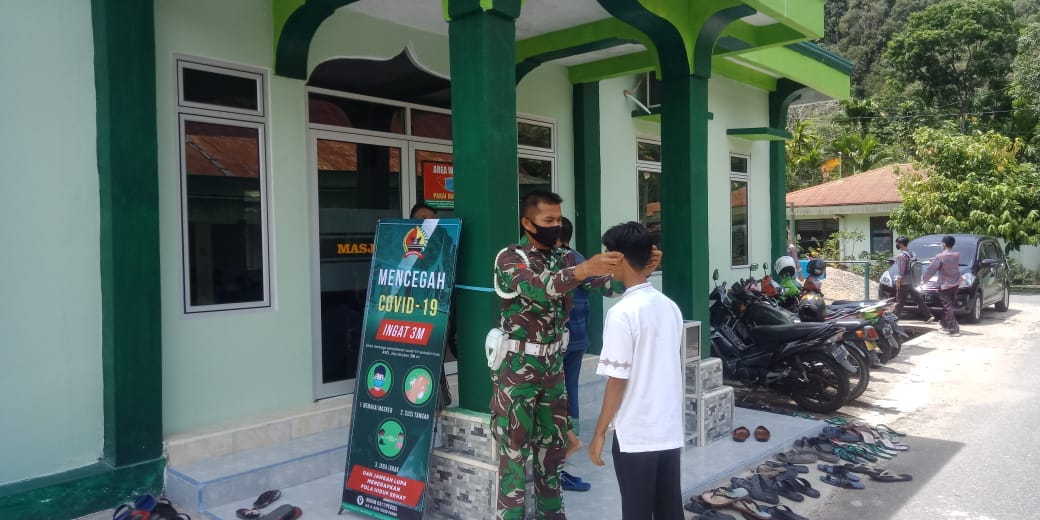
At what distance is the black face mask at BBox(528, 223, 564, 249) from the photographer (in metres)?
3.80

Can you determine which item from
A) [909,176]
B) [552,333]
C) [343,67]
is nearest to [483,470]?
[552,333]

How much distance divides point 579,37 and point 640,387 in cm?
441

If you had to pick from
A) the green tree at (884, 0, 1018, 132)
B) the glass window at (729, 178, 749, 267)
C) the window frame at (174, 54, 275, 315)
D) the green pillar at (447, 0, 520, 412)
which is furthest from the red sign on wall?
the green tree at (884, 0, 1018, 132)

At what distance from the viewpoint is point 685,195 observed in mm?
5945

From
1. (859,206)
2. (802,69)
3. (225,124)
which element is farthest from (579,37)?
(859,206)

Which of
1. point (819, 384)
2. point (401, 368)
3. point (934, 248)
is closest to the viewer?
point (401, 368)

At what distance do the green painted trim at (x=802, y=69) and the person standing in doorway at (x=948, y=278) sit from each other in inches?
137

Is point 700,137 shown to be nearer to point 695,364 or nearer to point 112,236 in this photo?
point 695,364

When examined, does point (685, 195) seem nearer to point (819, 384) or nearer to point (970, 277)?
point (819, 384)

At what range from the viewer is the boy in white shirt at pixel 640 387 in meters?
2.92

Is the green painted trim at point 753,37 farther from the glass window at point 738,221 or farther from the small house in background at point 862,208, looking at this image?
the small house in background at point 862,208

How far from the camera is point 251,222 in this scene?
521cm

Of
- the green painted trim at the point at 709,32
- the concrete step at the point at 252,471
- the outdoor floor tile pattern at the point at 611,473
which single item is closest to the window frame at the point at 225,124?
the concrete step at the point at 252,471

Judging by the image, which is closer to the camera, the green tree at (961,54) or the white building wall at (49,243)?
the white building wall at (49,243)
